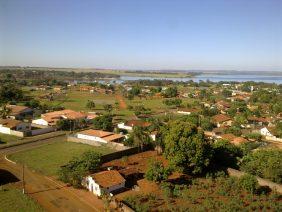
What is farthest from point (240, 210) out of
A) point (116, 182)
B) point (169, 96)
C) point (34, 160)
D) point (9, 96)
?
point (169, 96)

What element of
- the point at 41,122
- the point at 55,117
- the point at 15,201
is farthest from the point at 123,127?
the point at 15,201

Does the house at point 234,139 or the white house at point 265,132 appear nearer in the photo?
the house at point 234,139

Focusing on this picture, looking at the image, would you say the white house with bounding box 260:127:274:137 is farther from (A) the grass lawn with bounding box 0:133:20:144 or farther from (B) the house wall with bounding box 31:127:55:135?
(A) the grass lawn with bounding box 0:133:20:144

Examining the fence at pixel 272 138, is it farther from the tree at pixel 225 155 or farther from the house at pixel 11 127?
the house at pixel 11 127

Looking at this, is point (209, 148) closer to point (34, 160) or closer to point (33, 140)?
point (34, 160)

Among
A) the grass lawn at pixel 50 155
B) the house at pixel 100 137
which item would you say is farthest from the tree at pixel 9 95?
the grass lawn at pixel 50 155

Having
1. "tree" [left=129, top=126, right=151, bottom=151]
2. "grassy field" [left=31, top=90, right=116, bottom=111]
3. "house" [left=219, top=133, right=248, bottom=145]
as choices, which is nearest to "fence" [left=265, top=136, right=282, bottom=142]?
"house" [left=219, top=133, right=248, bottom=145]
